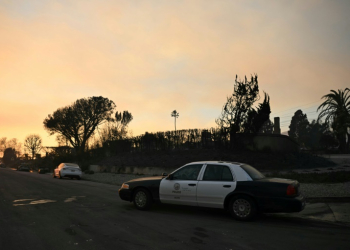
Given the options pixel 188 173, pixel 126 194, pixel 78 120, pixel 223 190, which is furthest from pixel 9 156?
pixel 223 190

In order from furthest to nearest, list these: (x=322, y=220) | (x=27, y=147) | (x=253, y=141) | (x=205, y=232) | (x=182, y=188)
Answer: (x=27, y=147), (x=253, y=141), (x=182, y=188), (x=322, y=220), (x=205, y=232)

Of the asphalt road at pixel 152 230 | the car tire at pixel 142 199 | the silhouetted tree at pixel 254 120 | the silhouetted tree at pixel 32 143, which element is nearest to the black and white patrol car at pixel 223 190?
the car tire at pixel 142 199

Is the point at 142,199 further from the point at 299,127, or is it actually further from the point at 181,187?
the point at 299,127

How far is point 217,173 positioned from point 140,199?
97.4 inches

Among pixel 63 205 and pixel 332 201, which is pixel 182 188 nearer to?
pixel 63 205

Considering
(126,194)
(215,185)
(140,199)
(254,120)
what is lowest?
(140,199)

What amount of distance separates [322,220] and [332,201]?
Result: 274 cm

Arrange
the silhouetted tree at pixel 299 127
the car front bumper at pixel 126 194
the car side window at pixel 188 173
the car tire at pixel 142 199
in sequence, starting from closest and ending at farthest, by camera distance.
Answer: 1. the car side window at pixel 188 173
2. the car tire at pixel 142 199
3. the car front bumper at pixel 126 194
4. the silhouetted tree at pixel 299 127

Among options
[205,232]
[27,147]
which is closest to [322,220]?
[205,232]

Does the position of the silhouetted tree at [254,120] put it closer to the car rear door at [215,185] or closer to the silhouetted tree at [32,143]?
the car rear door at [215,185]

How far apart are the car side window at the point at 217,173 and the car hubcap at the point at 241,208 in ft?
1.99

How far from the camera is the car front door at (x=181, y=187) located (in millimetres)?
8453

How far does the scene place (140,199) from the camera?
9.21m

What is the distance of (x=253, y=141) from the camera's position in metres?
24.5
